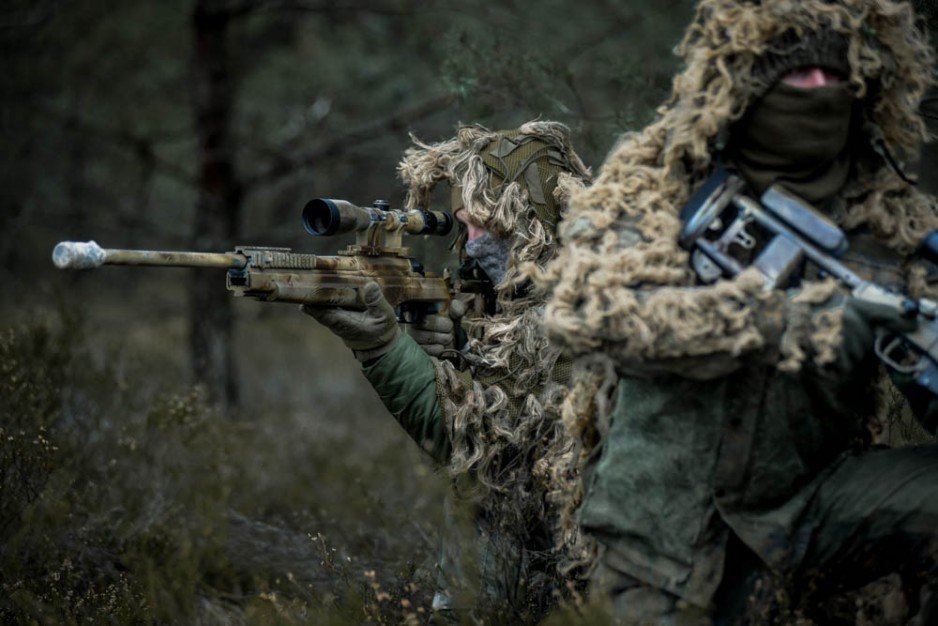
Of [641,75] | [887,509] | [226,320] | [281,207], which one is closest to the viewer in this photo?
[887,509]

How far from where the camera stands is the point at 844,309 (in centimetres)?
237

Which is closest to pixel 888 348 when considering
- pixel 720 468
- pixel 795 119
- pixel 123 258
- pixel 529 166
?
pixel 720 468

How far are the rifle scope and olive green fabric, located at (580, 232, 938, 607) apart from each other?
125 centimetres

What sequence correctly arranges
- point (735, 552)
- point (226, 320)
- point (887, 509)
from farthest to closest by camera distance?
point (226, 320), point (735, 552), point (887, 509)

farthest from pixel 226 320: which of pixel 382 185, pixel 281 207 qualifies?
pixel 281 207

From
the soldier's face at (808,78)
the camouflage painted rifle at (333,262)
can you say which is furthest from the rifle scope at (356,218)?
the soldier's face at (808,78)

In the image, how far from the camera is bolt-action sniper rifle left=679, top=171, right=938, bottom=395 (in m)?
2.40

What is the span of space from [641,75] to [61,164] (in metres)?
7.01

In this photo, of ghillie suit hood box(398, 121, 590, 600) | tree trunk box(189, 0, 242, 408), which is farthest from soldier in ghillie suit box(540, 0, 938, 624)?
tree trunk box(189, 0, 242, 408)

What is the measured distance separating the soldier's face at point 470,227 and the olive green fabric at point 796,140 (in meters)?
1.18

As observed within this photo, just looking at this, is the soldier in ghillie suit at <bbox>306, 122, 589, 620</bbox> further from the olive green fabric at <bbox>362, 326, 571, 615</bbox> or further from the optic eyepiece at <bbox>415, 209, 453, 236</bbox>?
the optic eyepiece at <bbox>415, 209, 453, 236</bbox>

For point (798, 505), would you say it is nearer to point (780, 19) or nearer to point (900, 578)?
point (900, 578)

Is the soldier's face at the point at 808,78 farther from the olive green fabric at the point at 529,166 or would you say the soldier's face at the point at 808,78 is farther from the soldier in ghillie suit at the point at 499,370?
the olive green fabric at the point at 529,166

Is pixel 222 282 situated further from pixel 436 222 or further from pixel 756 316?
pixel 756 316
